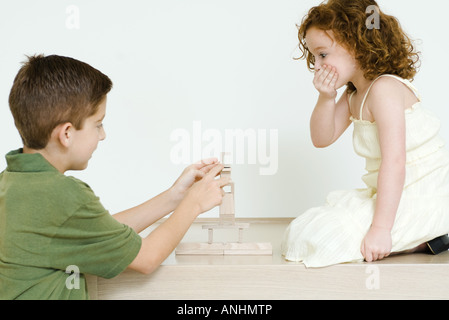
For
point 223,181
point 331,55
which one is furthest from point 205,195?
point 331,55

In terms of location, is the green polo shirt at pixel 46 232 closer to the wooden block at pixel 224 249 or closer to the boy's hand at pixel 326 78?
the wooden block at pixel 224 249

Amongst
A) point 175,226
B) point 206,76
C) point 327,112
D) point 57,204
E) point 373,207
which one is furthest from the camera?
point 206,76

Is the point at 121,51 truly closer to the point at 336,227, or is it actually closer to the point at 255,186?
the point at 255,186

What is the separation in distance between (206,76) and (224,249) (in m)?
0.90

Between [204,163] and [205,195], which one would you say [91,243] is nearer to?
[205,195]

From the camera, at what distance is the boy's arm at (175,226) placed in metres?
1.12

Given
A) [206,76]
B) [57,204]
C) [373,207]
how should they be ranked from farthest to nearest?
1. [206,76]
2. [373,207]
3. [57,204]

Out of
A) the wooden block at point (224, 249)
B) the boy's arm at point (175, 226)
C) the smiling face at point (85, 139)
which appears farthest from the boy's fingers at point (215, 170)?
the smiling face at point (85, 139)

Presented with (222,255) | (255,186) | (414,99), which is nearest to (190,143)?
(255,186)

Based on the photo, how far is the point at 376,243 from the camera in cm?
121

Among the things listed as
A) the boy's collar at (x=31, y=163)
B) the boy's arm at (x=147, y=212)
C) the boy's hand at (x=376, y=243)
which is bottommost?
the boy's hand at (x=376, y=243)

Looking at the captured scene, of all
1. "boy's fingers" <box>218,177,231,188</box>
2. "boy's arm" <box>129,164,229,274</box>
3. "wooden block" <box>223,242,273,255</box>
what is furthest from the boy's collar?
"wooden block" <box>223,242,273,255</box>

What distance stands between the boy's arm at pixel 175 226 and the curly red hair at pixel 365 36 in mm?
391

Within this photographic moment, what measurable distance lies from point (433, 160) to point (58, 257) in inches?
31.7
